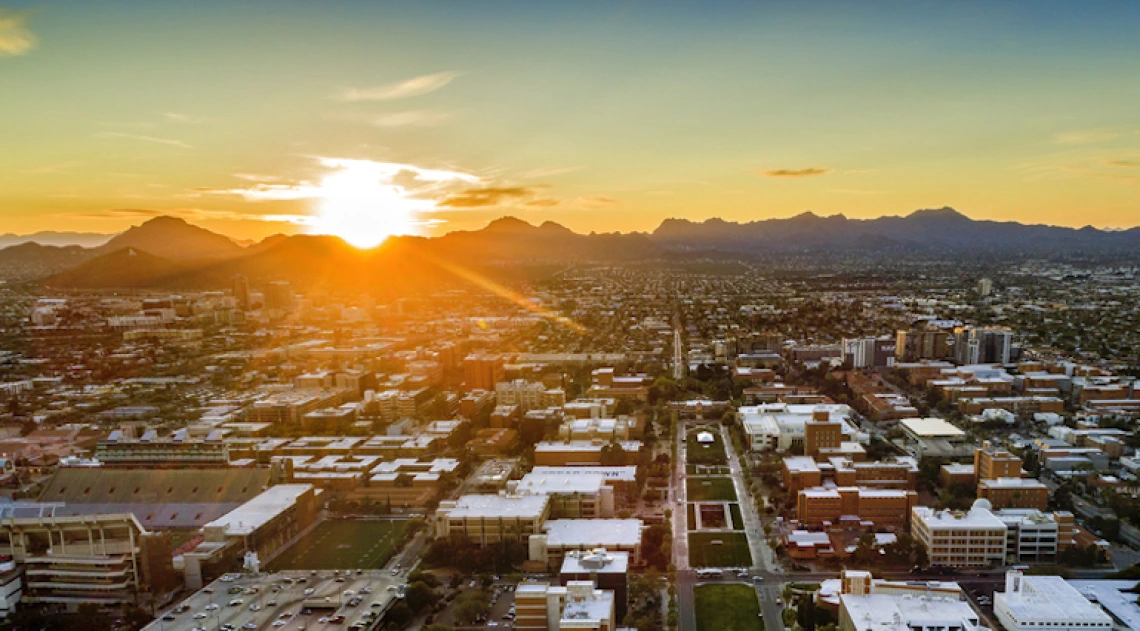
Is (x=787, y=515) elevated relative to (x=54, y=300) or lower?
lower

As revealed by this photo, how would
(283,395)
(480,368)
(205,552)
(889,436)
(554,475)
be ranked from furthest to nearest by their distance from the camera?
(480,368) → (283,395) → (889,436) → (554,475) → (205,552)

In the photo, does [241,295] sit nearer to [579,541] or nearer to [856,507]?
[579,541]

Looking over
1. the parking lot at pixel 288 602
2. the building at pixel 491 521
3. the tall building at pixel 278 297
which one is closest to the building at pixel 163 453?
the parking lot at pixel 288 602

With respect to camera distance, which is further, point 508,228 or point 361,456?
point 508,228

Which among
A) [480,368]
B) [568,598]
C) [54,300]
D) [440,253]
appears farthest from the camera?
[440,253]

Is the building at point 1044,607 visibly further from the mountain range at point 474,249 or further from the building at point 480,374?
the mountain range at point 474,249

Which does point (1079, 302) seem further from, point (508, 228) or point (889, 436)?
point (508, 228)

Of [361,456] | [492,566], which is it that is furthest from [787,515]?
[361,456]
